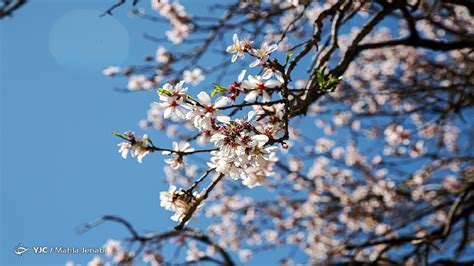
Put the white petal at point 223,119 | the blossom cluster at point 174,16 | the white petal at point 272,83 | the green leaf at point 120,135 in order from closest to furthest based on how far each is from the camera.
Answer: the white petal at point 223,119 < the white petal at point 272,83 < the green leaf at point 120,135 < the blossom cluster at point 174,16

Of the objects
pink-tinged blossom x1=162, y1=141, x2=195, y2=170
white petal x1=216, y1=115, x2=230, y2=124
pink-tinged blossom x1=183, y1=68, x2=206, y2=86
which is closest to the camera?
white petal x1=216, y1=115, x2=230, y2=124

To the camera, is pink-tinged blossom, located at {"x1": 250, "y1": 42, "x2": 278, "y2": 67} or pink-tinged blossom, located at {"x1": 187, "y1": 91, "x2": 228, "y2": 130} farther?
pink-tinged blossom, located at {"x1": 250, "y1": 42, "x2": 278, "y2": 67}

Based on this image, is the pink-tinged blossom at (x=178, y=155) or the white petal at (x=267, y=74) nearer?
the white petal at (x=267, y=74)

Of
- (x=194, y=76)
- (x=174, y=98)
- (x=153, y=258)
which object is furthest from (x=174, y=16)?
(x=174, y=98)

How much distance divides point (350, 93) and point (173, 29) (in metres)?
2.96

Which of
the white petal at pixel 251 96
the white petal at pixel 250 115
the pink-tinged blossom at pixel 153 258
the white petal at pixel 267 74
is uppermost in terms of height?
the pink-tinged blossom at pixel 153 258

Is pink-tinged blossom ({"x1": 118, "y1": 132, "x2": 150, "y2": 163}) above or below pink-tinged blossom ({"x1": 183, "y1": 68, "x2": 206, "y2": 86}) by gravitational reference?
below

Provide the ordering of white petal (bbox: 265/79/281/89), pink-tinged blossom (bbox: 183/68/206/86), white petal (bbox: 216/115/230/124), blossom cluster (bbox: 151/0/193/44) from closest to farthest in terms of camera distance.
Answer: white petal (bbox: 216/115/230/124)
white petal (bbox: 265/79/281/89)
pink-tinged blossom (bbox: 183/68/206/86)
blossom cluster (bbox: 151/0/193/44)

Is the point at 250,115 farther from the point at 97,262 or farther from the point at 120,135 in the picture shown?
the point at 97,262

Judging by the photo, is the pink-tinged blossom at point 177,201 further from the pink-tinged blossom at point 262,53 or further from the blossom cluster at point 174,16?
the blossom cluster at point 174,16

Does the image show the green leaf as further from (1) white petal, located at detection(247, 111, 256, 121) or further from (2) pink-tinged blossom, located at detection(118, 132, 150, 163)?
(1) white petal, located at detection(247, 111, 256, 121)

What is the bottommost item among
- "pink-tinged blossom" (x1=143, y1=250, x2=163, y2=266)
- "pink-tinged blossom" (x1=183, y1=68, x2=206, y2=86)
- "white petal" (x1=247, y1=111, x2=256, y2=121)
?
"white petal" (x1=247, y1=111, x2=256, y2=121)

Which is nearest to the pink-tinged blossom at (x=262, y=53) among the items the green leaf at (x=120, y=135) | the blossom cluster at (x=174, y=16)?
the green leaf at (x=120, y=135)

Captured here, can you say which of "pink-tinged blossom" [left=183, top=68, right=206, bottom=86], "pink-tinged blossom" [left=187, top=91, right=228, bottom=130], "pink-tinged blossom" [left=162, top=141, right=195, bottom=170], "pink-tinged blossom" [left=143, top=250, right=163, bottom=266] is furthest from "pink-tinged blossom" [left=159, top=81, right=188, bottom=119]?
"pink-tinged blossom" [left=143, top=250, right=163, bottom=266]
